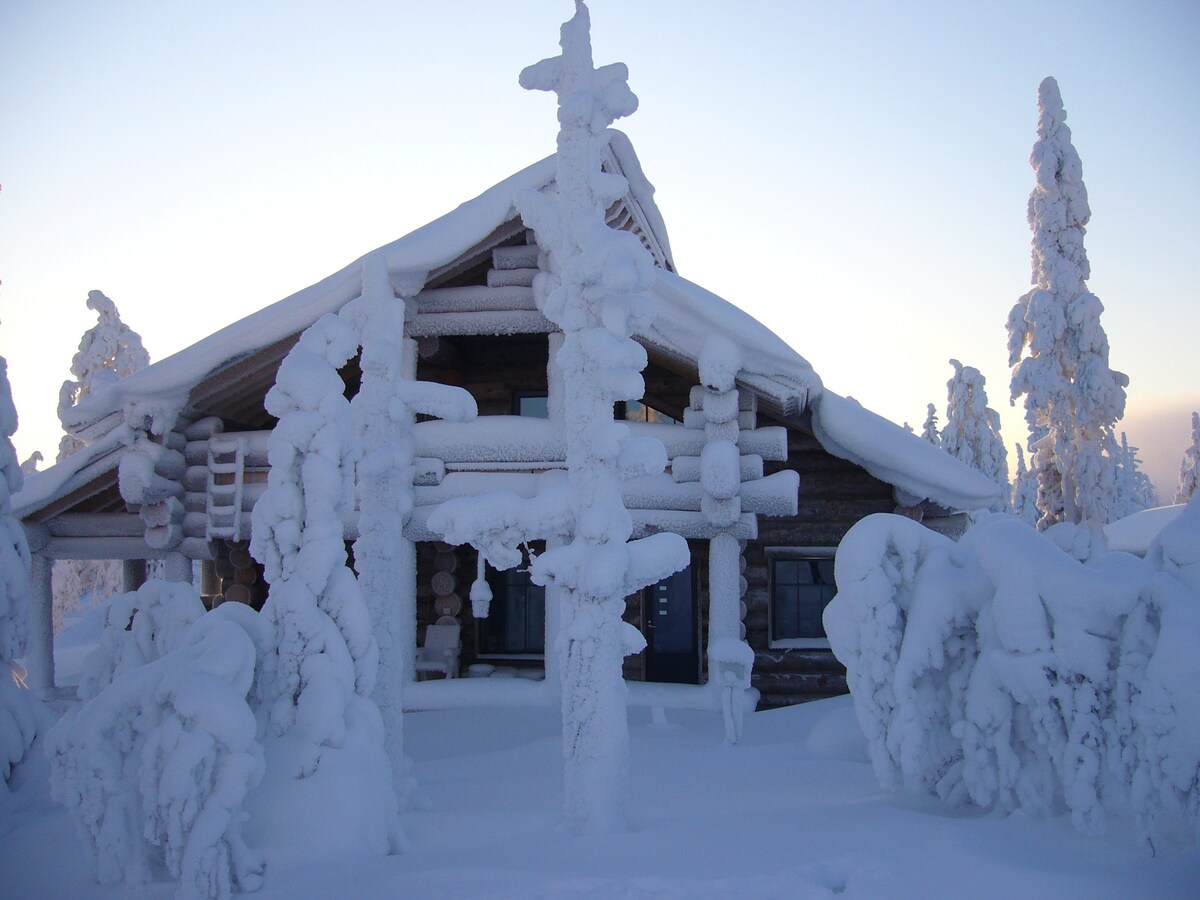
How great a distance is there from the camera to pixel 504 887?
458 centimetres

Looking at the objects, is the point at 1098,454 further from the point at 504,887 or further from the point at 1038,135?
the point at 504,887

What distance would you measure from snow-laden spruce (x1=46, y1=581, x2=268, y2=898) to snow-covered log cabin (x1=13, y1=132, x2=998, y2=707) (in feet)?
15.2

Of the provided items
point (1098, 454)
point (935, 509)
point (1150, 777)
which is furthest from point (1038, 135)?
point (1150, 777)

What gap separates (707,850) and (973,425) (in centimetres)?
3042

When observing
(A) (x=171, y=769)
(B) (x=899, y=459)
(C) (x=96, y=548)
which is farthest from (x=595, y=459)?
(C) (x=96, y=548)

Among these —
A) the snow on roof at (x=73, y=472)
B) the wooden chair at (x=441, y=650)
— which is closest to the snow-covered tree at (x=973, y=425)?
the wooden chair at (x=441, y=650)

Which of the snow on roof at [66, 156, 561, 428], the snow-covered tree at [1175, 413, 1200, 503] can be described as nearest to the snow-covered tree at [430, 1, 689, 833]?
the snow on roof at [66, 156, 561, 428]

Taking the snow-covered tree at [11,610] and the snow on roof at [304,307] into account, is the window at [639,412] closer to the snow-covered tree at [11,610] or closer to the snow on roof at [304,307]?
the snow on roof at [304,307]

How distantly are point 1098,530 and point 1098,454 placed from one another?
1.69 metres

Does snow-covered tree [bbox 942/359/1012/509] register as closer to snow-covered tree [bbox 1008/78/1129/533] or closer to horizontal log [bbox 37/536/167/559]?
snow-covered tree [bbox 1008/78/1129/533]

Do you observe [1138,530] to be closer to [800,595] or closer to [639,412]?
[800,595]

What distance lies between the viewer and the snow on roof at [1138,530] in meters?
22.0

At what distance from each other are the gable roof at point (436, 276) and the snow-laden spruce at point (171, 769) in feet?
19.7

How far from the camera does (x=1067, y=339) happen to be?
20156mm
